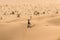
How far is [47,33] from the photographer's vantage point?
217 inches

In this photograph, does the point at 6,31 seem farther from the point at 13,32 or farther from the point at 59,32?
the point at 59,32

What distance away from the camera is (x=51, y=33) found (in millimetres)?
5488

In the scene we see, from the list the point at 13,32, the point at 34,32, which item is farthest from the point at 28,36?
the point at 13,32

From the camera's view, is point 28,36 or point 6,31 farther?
point 6,31

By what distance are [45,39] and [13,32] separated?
129 cm

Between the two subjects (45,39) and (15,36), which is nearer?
(45,39)

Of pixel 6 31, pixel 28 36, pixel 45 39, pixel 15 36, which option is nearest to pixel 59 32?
pixel 45 39

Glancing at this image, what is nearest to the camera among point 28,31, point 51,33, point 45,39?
point 45,39

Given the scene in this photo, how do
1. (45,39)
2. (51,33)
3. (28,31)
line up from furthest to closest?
(28,31), (51,33), (45,39)

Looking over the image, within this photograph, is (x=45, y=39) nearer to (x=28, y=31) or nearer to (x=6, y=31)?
(x=28, y=31)

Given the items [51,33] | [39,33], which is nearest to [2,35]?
[39,33]

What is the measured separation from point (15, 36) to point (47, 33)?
3.33 feet

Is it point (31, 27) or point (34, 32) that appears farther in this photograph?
point (31, 27)

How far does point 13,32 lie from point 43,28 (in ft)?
3.32
